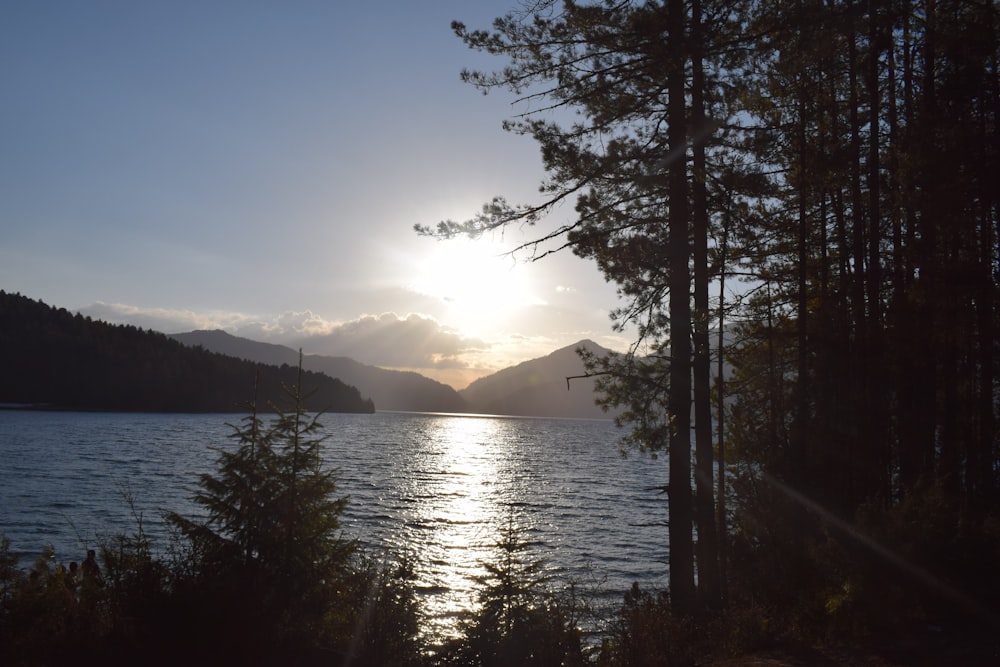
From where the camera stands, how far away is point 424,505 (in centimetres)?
4022

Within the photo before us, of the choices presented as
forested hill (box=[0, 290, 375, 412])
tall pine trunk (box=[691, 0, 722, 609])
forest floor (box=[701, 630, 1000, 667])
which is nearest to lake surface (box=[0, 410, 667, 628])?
tall pine trunk (box=[691, 0, 722, 609])

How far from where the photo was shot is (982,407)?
50.2ft

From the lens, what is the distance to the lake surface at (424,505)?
24.0 metres

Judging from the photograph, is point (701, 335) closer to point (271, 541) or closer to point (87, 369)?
point (271, 541)

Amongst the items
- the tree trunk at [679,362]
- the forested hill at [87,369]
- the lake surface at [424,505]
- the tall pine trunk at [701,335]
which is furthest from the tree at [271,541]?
the forested hill at [87,369]

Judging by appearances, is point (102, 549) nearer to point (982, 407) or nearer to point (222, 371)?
point (982, 407)

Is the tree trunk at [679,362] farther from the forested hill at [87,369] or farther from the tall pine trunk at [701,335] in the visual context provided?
the forested hill at [87,369]

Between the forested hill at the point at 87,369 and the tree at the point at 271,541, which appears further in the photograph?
the forested hill at the point at 87,369

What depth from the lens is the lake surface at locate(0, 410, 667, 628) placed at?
24.0 m

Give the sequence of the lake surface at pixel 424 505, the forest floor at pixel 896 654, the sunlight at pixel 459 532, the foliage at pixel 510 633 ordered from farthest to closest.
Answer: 1. the lake surface at pixel 424 505
2. the sunlight at pixel 459 532
3. the foliage at pixel 510 633
4. the forest floor at pixel 896 654

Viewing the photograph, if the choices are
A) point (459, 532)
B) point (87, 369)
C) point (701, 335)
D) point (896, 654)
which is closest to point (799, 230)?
point (701, 335)

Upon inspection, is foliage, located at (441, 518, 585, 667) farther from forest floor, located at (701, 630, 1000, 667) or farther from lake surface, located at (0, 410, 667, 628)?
forest floor, located at (701, 630, 1000, 667)

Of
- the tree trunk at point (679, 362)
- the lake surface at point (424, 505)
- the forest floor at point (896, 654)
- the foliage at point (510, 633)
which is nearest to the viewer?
the forest floor at point (896, 654)

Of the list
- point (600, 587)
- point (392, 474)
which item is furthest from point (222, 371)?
point (600, 587)
